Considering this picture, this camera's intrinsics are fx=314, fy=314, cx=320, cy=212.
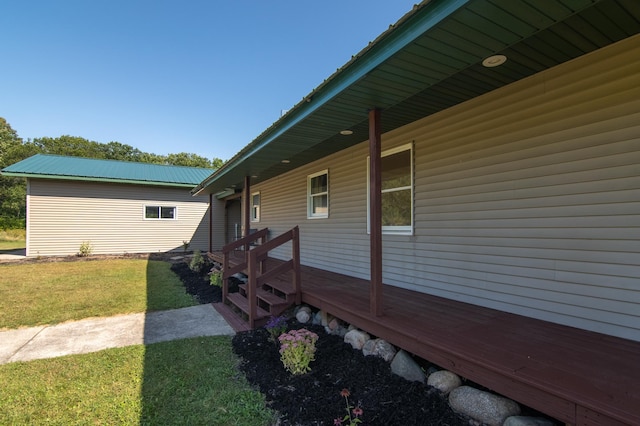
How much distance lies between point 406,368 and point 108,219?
14418 millimetres

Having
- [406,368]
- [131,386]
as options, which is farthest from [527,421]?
[131,386]

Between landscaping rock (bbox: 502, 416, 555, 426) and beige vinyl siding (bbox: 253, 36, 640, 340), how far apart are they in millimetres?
1336

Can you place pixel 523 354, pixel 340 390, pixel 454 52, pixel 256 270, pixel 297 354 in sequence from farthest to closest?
pixel 256 270 → pixel 297 354 → pixel 340 390 → pixel 454 52 → pixel 523 354

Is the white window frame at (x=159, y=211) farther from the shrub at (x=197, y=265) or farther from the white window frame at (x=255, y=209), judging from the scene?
the shrub at (x=197, y=265)

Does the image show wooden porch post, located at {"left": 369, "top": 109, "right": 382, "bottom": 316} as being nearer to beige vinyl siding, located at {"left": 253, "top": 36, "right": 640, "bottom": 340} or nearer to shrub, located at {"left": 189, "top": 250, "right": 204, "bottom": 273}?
beige vinyl siding, located at {"left": 253, "top": 36, "right": 640, "bottom": 340}

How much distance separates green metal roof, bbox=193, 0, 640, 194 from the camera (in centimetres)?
197

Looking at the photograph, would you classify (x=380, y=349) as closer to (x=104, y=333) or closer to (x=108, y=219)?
(x=104, y=333)

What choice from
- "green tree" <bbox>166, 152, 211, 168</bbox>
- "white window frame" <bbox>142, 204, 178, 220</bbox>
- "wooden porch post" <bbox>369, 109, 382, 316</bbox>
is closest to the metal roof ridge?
"wooden porch post" <bbox>369, 109, 382, 316</bbox>

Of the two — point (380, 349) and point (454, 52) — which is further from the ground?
point (454, 52)

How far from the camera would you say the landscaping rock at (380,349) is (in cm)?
303

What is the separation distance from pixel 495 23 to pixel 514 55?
95 centimetres

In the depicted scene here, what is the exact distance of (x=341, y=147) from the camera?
20.0 ft

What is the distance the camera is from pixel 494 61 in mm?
2836

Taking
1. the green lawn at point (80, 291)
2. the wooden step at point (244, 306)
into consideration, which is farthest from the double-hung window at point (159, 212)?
the wooden step at point (244, 306)
